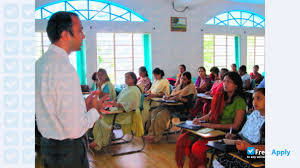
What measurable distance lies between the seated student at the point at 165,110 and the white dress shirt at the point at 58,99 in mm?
2549

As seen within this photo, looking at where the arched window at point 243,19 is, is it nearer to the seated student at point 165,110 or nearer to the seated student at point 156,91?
the seated student at point 165,110

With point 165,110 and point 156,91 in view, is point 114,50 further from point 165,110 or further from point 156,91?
point 156,91

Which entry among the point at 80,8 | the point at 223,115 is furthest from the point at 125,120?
the point at 80,8

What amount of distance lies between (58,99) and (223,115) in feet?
5.26

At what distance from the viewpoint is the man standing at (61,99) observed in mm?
998

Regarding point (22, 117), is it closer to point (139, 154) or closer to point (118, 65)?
point (118, 65)

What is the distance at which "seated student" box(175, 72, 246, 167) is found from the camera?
6.92 ft

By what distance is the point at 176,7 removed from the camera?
20.0ft

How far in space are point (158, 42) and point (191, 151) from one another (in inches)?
166

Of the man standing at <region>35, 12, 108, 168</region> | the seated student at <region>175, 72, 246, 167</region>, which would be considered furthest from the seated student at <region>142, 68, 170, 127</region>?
the man standing at <region>35, 12, 108, 168</region>

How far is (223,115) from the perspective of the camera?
2.24 m

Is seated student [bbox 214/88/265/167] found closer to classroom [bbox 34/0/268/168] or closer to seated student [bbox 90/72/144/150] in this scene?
classroom [bbox 34/0/268/168]

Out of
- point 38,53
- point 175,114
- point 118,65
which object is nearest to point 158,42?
point 175,114

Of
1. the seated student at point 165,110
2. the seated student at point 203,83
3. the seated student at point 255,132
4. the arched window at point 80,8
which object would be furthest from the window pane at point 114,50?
the seated student at point 203,83
